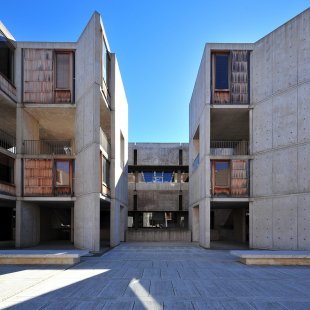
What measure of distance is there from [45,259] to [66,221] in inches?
563

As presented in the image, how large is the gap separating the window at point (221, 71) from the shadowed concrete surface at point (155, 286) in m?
11.5

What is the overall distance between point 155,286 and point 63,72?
46.9 feet

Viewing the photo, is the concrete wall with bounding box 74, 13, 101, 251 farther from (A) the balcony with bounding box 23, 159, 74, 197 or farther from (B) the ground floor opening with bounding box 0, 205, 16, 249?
(B) the ground floor opening with bounding box 0, 205, 16, 249

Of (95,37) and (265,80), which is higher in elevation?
(95,37)

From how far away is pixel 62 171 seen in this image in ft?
56.4

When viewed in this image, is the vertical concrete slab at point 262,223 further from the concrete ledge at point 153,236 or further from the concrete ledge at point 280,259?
the concrete ledge at point 153,236

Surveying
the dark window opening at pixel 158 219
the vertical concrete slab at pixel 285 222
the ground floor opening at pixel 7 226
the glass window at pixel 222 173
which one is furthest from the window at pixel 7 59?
the dark window opening at pixel 158 219

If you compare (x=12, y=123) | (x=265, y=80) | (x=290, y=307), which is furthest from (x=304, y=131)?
(x=12, y=123)

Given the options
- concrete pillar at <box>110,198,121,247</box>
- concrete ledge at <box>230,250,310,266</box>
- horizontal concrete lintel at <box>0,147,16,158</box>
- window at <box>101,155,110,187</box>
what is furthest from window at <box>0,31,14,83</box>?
concrete ledge at <box>230,250,310,266</box>

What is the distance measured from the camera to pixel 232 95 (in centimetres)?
1862

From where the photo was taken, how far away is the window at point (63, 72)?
17.8 m

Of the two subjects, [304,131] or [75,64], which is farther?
[75,64]

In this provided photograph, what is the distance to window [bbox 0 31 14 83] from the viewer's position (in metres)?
17.4

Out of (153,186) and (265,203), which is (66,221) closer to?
(153,186)
